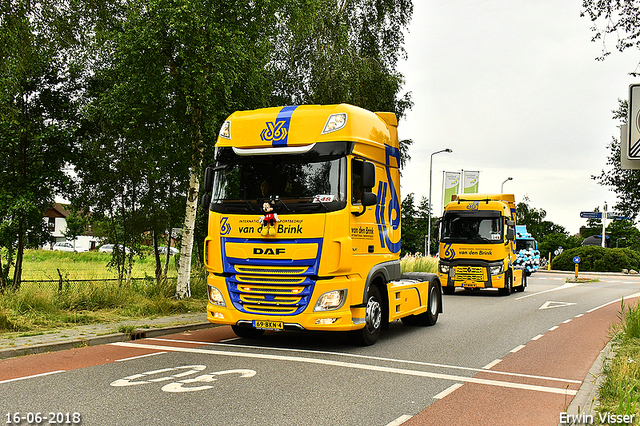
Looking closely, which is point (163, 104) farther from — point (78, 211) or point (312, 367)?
point (312, 367)

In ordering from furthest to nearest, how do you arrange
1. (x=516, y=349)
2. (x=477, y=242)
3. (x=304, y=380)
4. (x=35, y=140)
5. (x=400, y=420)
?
1. (x=477, y=242)
2. (x=35, y=140)
3. (x=516, y=349)
4. (x=304, y=380)
5. (x=400, y=420)

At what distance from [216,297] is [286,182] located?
215 cm

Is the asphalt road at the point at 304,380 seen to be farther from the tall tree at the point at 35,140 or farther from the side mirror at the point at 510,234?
the side mirror at the point at 510,234

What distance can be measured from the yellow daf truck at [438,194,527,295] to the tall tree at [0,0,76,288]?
13.0 m

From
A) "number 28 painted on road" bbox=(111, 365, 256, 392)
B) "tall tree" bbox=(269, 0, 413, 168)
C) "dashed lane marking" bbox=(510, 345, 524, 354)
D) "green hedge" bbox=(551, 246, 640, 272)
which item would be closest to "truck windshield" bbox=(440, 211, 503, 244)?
"tall tree" bbox=(269, 0, 413, 168)

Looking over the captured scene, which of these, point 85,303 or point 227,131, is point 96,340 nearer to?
point 85,303

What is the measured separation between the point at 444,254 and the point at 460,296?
165 centimetres

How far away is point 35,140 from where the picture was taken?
15453 millimetres

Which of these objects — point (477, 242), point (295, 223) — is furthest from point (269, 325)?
point (477, 242)

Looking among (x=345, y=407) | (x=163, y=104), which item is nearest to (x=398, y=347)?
(x=345, y=407)

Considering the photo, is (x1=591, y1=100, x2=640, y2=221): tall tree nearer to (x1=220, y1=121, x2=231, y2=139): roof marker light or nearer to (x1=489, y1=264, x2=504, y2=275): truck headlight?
(x1=489, y1=264, x2=504, y2=275): truck headlight

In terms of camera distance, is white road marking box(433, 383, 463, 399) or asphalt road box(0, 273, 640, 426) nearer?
asphalt road box(0, 273, 640, 426)

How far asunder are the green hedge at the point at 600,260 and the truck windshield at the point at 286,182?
51.0 meters

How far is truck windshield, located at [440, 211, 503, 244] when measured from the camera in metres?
21.3
